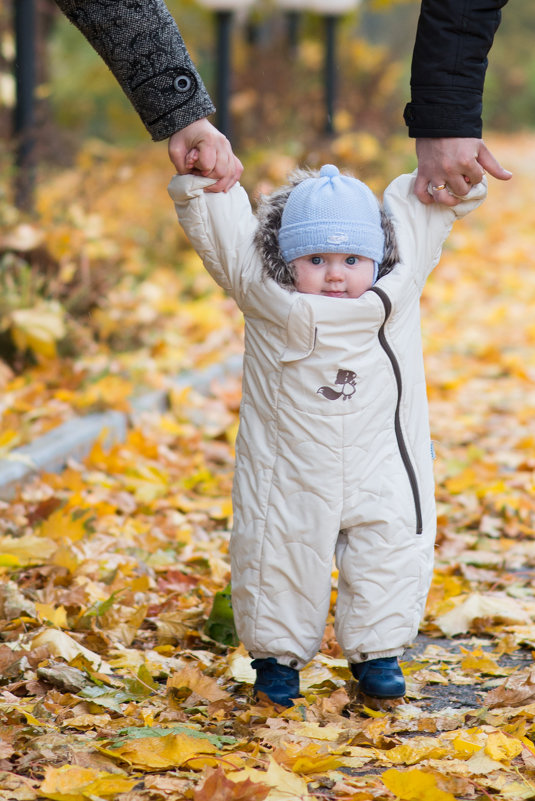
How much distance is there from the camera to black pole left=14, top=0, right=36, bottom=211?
6805mm

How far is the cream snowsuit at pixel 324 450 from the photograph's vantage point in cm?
248

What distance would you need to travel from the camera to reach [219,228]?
257 centimetres

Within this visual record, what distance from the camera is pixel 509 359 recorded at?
24.4 feet

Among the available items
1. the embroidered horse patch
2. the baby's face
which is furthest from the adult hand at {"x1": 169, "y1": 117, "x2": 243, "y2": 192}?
the embroidered horse patch

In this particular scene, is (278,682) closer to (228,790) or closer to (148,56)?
(228,790)

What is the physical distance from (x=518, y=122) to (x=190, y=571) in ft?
107

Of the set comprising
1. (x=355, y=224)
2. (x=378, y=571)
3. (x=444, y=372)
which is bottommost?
(x=444, y=372)

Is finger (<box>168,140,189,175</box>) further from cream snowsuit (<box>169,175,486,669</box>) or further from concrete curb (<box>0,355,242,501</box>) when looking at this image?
concrete curb (<box>0,355,242,501</box>)

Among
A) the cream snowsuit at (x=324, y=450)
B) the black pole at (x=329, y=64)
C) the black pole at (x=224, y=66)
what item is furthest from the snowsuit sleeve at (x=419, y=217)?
the black pole at (x=329, y=64)

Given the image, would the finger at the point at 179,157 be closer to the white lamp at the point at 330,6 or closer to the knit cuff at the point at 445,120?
the knit cuff at the point at 445,120

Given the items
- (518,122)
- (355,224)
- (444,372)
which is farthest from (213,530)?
(518,122)

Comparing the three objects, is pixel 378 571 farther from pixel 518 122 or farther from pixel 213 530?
pixel 518 122

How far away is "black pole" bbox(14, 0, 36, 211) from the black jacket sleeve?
4587mm

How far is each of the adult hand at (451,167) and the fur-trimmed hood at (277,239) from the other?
0.13 metres
